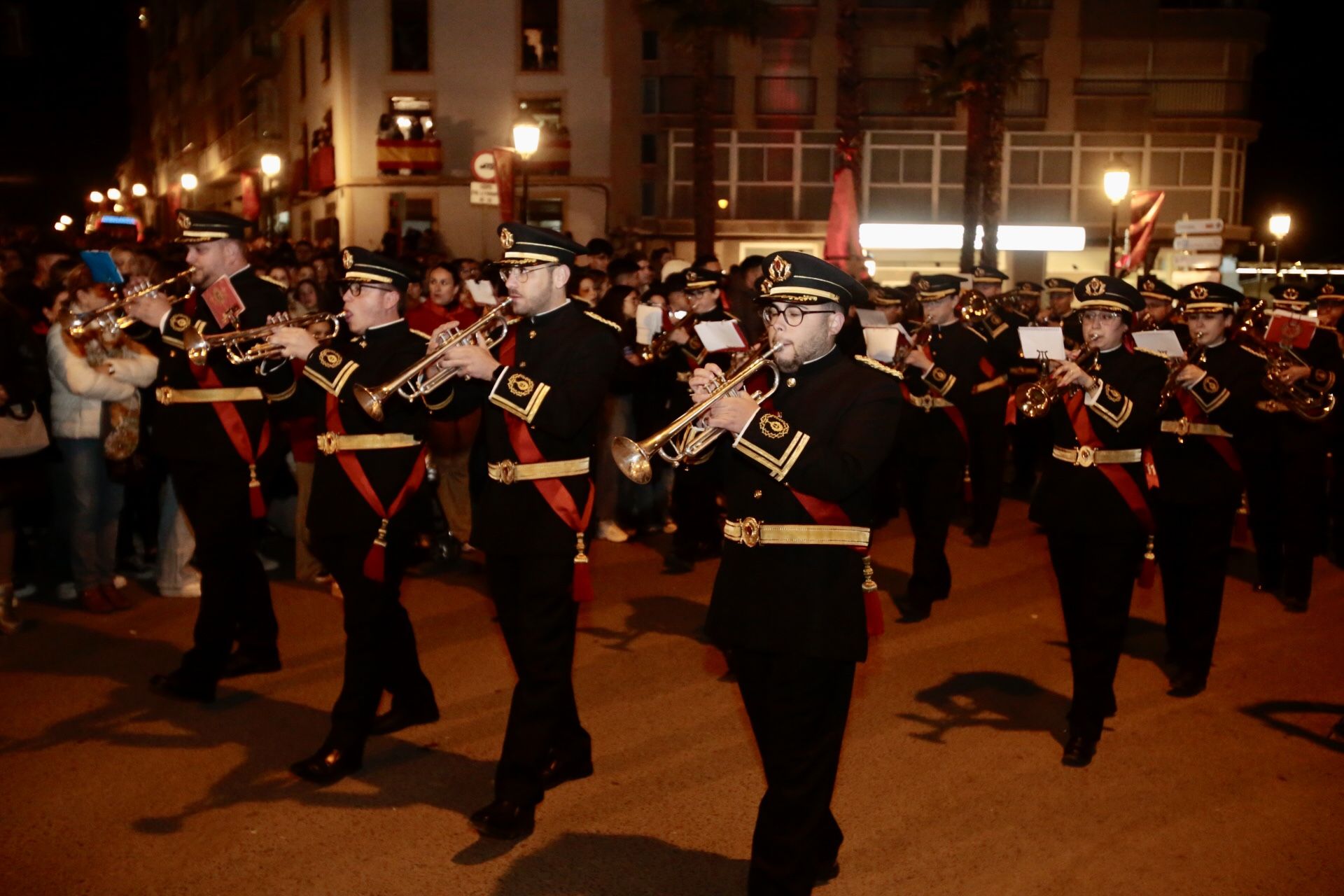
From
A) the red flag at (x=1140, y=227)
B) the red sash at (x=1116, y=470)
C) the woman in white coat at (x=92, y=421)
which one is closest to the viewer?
the red sash at (x=1116, y=470)

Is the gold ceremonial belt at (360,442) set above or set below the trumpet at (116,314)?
below

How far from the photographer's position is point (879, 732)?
6.63 metres

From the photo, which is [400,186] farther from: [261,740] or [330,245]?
[261,740]

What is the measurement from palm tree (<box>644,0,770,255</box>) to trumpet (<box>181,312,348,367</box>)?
17.6 metres

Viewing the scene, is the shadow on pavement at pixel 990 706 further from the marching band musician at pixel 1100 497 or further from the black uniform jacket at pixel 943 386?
the black uniform jacket at pixel 943 386

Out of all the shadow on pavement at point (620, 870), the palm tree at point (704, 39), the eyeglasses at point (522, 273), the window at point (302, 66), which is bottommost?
the shadow on pavement at point (620, 870)

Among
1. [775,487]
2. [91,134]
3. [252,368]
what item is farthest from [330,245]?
[91,134]

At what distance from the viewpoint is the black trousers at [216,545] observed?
680cm

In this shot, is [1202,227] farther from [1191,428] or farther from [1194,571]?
[1194,571]

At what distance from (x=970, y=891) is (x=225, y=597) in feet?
12.6

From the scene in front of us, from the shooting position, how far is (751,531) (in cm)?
448

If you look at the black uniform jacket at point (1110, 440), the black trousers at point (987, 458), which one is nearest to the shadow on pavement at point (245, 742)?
the black uniform jacket at point (1110, 440)

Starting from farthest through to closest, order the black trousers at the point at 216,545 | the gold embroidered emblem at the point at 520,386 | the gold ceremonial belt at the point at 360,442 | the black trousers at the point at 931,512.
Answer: the black trousers at the point at 931,512 → the black trousers at the point at 216,545 → the gold ceremonial belt at the point at 360,442 → the gold embroidered emblem at the point at 520,386

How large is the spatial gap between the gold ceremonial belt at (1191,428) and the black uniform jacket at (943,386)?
1.81m
